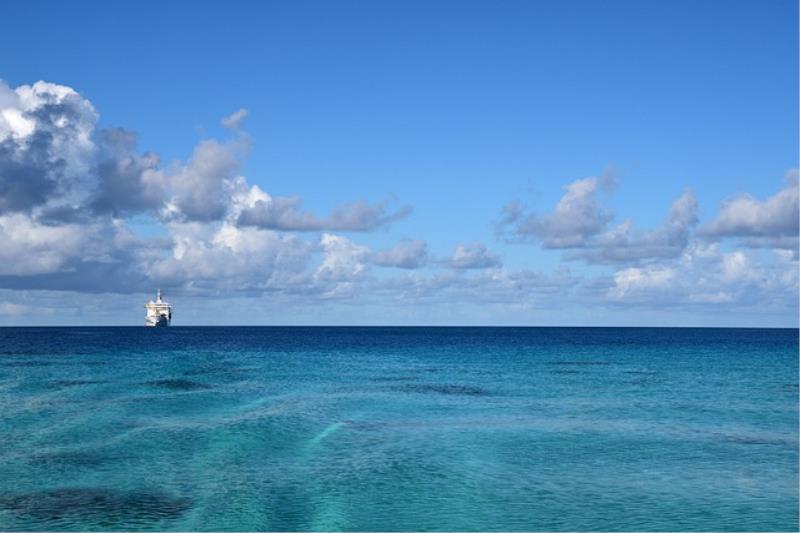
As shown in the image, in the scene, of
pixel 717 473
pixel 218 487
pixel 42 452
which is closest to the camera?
pixel 218 487

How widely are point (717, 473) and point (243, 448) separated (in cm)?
2531

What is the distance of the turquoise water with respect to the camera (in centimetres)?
2875

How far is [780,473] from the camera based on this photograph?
35344 mm

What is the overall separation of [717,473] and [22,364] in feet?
326

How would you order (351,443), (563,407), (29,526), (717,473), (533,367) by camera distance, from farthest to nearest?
(533,367), (563,407), (351,443), (717,473), (29,526)

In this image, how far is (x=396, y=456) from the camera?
128ft

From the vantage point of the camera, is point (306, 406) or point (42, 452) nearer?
point (42, 452)

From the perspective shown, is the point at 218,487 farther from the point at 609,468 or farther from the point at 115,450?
the point at 609,468

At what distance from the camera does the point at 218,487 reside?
32656 mm

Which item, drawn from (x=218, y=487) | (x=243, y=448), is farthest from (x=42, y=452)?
(x=218, y=487)

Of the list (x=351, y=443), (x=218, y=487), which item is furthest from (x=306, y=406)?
(x=218, y=487)

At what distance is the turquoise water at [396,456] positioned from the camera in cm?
2875

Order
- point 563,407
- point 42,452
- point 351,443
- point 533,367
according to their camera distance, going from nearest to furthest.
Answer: point 42,452 → point 351,443 → point 563,407 → point 533,367

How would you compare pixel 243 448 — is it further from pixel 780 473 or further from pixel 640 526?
pixel 780 473
